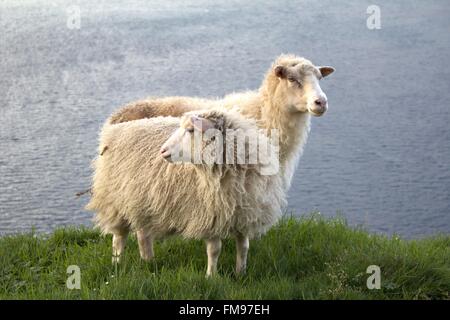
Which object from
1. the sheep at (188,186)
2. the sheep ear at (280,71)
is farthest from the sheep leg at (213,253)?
the sheep ear at (280,71)

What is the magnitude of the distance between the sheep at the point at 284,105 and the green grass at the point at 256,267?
0.46 meters

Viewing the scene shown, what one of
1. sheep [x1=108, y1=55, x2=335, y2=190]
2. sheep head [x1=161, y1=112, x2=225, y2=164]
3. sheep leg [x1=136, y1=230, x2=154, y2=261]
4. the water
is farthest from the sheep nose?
the water

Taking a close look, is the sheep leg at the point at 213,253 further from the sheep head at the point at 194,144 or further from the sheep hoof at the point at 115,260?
the sheep hoof at the point at 115,260

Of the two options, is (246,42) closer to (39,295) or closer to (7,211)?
(7,211)

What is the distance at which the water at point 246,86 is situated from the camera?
6.11 m

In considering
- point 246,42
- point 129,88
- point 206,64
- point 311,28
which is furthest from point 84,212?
point 311,28

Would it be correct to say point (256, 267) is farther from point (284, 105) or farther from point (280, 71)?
point (280, 71)

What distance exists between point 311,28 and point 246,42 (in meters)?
1.12

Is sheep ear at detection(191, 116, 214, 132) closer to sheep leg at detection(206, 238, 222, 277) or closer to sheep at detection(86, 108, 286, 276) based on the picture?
sheep at detection(86, 108, 286, 276)

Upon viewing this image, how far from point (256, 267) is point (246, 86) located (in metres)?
4.19

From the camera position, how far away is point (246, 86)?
799cm

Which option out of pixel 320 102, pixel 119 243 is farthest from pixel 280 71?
pixel 119 243

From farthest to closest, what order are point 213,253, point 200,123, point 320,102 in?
point 320,102
point 213,253
point 200,123

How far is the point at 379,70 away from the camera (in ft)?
29.7
